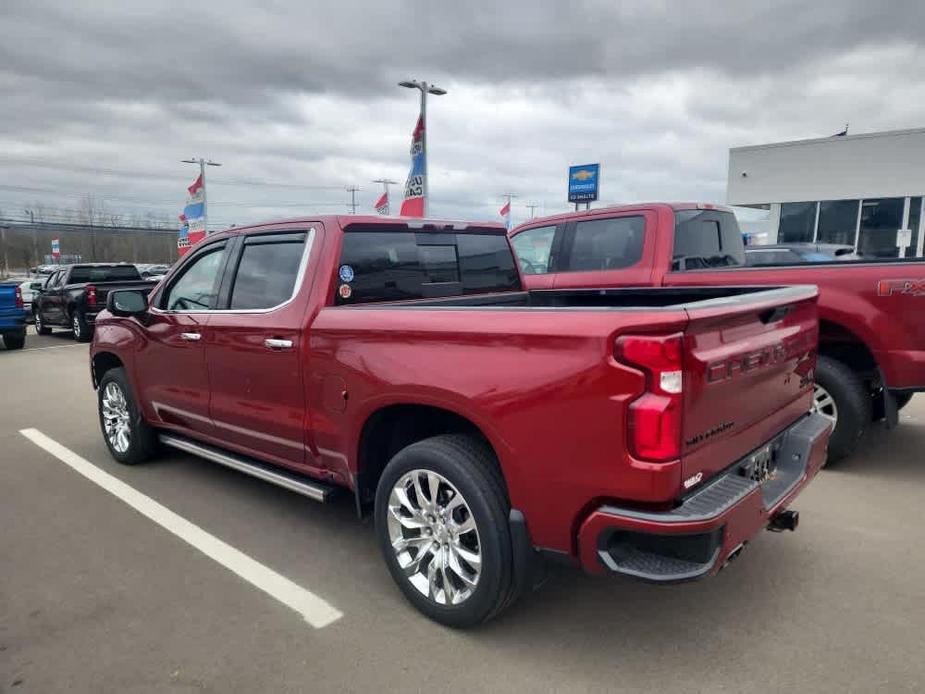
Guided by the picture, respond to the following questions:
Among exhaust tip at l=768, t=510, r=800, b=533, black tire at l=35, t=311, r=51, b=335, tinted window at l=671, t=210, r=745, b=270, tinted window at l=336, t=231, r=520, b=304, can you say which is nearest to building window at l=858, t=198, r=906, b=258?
tinted window at l=671, t=210, r=745, b=270

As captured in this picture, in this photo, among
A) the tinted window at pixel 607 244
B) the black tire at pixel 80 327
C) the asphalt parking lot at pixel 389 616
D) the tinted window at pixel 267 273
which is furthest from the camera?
the black tire at pixel 80 327

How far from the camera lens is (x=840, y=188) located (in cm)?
2245

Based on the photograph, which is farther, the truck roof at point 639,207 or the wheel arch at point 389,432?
the truck roof at point 639,207

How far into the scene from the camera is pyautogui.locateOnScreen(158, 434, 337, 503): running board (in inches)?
139

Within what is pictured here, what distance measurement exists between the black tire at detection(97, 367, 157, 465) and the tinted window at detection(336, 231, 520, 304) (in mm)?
2545

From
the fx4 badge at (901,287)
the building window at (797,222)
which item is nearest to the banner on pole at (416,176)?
the fx4 badge at (901,287)

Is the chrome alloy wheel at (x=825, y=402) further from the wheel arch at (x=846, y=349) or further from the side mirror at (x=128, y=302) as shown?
the side mirror at (x=128, y=302)

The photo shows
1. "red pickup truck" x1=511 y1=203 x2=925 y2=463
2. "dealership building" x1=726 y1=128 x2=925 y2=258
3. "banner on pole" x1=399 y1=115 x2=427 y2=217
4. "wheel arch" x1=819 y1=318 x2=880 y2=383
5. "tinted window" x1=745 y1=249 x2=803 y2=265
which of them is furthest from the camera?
"dealership building" x1=726 y1=128 x2=925 y2=258

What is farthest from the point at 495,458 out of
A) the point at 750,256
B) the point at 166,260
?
the point at 166,260

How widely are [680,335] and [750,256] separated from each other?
9247mm

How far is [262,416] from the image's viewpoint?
12.5 ft

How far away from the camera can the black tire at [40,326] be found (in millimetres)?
16375

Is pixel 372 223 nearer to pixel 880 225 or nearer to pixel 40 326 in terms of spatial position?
pixel 40 326

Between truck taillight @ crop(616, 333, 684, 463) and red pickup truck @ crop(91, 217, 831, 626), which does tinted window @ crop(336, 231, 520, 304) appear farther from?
truck taillight @ crop(616, 333, 684, 463)
